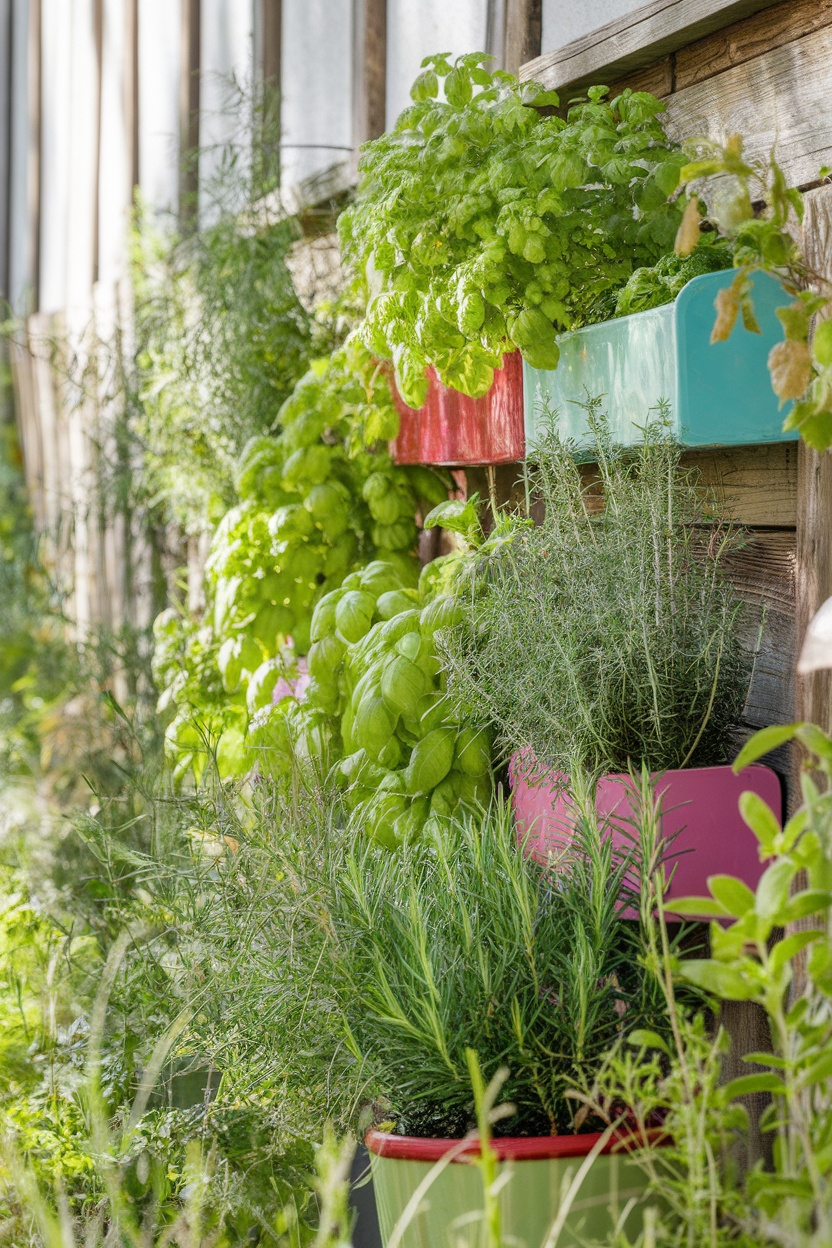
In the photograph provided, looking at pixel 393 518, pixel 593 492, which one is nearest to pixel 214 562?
pixel 393 518

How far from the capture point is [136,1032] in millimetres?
1827

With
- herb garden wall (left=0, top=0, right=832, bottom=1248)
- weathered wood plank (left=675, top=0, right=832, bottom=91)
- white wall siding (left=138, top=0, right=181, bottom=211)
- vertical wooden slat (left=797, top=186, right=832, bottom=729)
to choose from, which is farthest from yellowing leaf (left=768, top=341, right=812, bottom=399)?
white wall siding (left=138, top=0, right=181, bottom=211)

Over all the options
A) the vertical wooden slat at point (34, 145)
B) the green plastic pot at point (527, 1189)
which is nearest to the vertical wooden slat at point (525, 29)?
the green plastic pot at point (527, 1189)

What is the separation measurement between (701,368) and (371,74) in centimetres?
182

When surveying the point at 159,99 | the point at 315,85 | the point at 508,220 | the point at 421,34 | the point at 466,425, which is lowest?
the point at 466,425

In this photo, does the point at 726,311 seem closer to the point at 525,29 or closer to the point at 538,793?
the point at 538,793

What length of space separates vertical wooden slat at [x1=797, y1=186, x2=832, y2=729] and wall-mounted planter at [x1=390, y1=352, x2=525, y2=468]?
505mm

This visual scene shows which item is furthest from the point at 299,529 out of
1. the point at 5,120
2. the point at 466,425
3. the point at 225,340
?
the point at 5,120

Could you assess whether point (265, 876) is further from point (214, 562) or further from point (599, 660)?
point (214, 562)

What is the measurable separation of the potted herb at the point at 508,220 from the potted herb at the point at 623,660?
194 mm

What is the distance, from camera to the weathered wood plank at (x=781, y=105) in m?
1.40

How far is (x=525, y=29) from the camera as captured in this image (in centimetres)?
210

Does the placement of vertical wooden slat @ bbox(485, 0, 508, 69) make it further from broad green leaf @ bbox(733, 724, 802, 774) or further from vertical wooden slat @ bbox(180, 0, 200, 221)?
vertical wooden slat @ bbox(180, 0, 200, 221)

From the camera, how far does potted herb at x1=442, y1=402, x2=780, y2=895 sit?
1.34m
